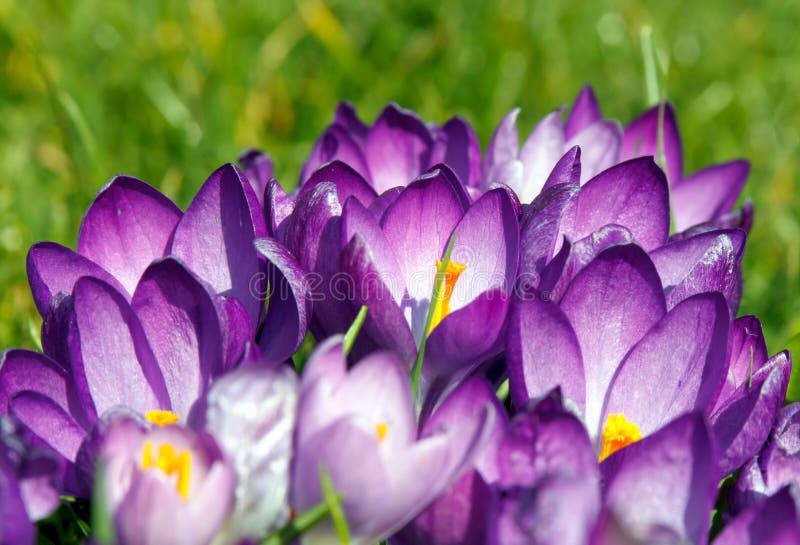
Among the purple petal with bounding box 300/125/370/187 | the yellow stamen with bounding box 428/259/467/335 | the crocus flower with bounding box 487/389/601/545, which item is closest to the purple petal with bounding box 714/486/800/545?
the crocus flower with bounding box 487/389/601/545

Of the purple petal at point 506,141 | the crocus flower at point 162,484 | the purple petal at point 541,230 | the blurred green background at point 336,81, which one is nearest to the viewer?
the crocus flower at point 162,484

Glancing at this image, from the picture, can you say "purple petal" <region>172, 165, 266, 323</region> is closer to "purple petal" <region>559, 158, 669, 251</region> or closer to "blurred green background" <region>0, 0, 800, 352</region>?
"purple petal" <region>559, 158, 669, 251</region>

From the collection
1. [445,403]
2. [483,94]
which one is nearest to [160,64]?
[483,94]

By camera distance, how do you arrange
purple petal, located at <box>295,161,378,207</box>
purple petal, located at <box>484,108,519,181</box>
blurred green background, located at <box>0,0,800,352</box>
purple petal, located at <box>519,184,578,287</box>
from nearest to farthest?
purple petal, located at <box>519,184,578,287</box> < purple petal, located at <box>295,161,378,207</box> < purple petal, located at <box>484,108,519,181</box> < blurred green background, located at <box>0,0,800,352</box>

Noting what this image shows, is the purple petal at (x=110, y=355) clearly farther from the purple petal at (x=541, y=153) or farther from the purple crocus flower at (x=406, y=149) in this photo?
the purple petal at (x=541, y=153)

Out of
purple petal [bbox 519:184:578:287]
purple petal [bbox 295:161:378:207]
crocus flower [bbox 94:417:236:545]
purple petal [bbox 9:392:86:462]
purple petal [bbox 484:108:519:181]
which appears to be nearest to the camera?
crocus flower [bbox 94:417:236:545]

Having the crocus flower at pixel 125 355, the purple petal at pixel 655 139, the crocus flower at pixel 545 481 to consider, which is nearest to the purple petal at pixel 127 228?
the crocus flower at pixel 125 355

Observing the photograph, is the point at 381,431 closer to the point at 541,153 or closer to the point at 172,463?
the point at 172,463

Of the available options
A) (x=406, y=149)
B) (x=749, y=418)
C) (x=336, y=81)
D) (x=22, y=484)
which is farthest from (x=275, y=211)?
(x=336, y=81)

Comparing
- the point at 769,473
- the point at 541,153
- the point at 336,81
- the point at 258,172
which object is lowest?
the point at 769,473
